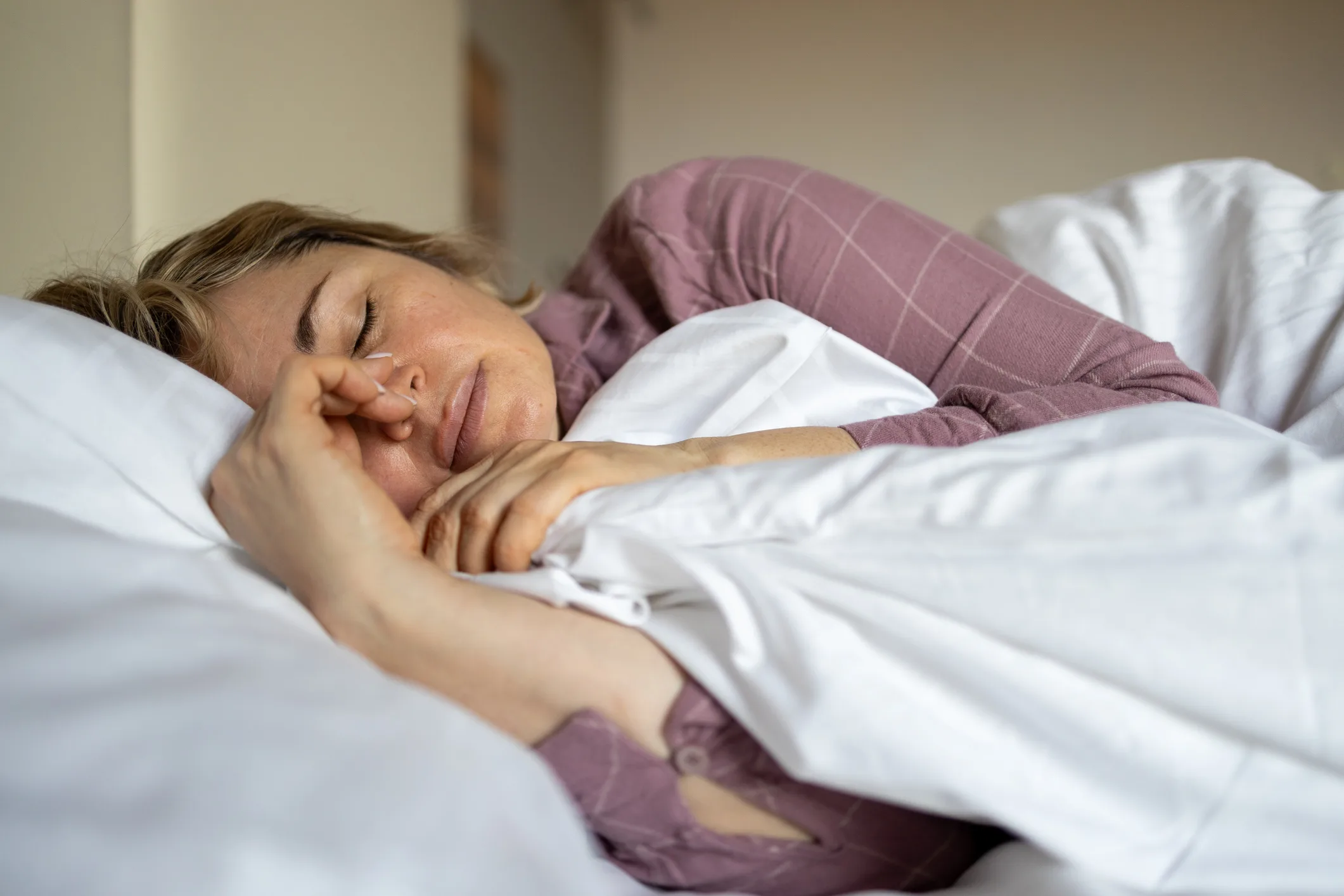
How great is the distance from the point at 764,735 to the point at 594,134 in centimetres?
399

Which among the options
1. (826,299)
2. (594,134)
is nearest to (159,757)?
(826,299)

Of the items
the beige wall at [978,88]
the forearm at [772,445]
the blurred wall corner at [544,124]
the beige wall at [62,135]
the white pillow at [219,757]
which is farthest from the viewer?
the blurred wall corner at [544,124]

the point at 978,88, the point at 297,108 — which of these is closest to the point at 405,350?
the point at 297,108

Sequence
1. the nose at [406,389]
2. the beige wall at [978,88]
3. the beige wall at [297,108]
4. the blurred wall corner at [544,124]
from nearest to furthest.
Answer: the nose at [406,389]
the beige wall at [297,108]
the beige wall at [978,88]
the blurred wall corner at [544,124]

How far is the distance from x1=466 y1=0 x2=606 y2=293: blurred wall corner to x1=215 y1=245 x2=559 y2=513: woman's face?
2040 mm

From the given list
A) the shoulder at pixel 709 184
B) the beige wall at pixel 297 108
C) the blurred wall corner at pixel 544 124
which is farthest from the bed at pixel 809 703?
the blurred wall corner at pixel 544 124

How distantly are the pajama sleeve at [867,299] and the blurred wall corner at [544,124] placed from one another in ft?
6.17

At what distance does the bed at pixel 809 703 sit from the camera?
1.24ft

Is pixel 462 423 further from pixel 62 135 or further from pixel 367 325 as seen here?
pixel 62 135

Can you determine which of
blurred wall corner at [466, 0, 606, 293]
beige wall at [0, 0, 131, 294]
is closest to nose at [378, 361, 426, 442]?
beige wall at [0, 0, 131, 294]

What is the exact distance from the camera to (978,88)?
3.27 meters

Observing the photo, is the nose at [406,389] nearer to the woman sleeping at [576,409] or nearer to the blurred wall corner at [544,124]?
the woman sleeping at [576,409]

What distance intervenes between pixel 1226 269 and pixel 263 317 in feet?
3.20

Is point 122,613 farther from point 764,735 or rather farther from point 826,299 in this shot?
point 826,299
